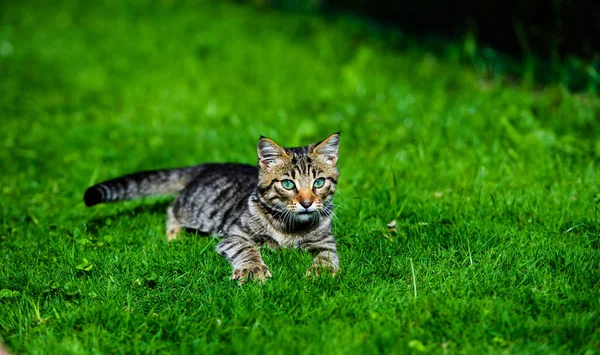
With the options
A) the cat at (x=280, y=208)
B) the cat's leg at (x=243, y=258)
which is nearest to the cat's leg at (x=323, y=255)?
the cat at (x=280, y=208)

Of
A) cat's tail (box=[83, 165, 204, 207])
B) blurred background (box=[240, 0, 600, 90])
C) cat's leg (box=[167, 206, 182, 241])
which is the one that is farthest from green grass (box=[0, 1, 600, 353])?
blurred background (box=[240, 0, 600, 90])

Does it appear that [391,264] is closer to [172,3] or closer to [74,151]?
[74,151]

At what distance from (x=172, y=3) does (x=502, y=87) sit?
8641 mm

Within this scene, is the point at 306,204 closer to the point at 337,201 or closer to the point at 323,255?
the point at 323,255

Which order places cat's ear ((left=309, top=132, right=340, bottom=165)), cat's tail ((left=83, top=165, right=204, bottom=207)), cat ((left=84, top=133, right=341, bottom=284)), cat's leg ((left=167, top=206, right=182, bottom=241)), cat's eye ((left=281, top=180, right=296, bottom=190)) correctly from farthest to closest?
cat's leg ((left=167, top=206, right=182, bottom=241)), cat's tail ((left=83, top=165, right=204, bottom=207)), cat's ear ((left=309, top=132, right=340, bottom=165)), cat's eye ((left=281, top=180, right=296, bottom=190)), cat ((left=84, top=133, right=341, bottom=284))

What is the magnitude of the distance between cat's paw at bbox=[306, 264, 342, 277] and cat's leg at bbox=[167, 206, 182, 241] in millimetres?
1384

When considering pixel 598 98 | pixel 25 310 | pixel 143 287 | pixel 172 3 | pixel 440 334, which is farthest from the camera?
pixel 172 3

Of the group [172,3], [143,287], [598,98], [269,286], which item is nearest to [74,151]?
[143,287]

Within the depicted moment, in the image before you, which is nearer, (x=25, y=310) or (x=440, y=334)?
(x=440, y=334)

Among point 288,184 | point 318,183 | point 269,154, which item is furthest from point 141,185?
point 318,183

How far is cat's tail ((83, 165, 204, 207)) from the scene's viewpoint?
15.5 feet

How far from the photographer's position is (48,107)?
884 cm

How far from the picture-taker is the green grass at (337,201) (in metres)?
3.37

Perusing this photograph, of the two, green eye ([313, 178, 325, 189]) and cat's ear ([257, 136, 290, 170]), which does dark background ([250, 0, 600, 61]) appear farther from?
cat's ear ([257, 136, 290, 170])
